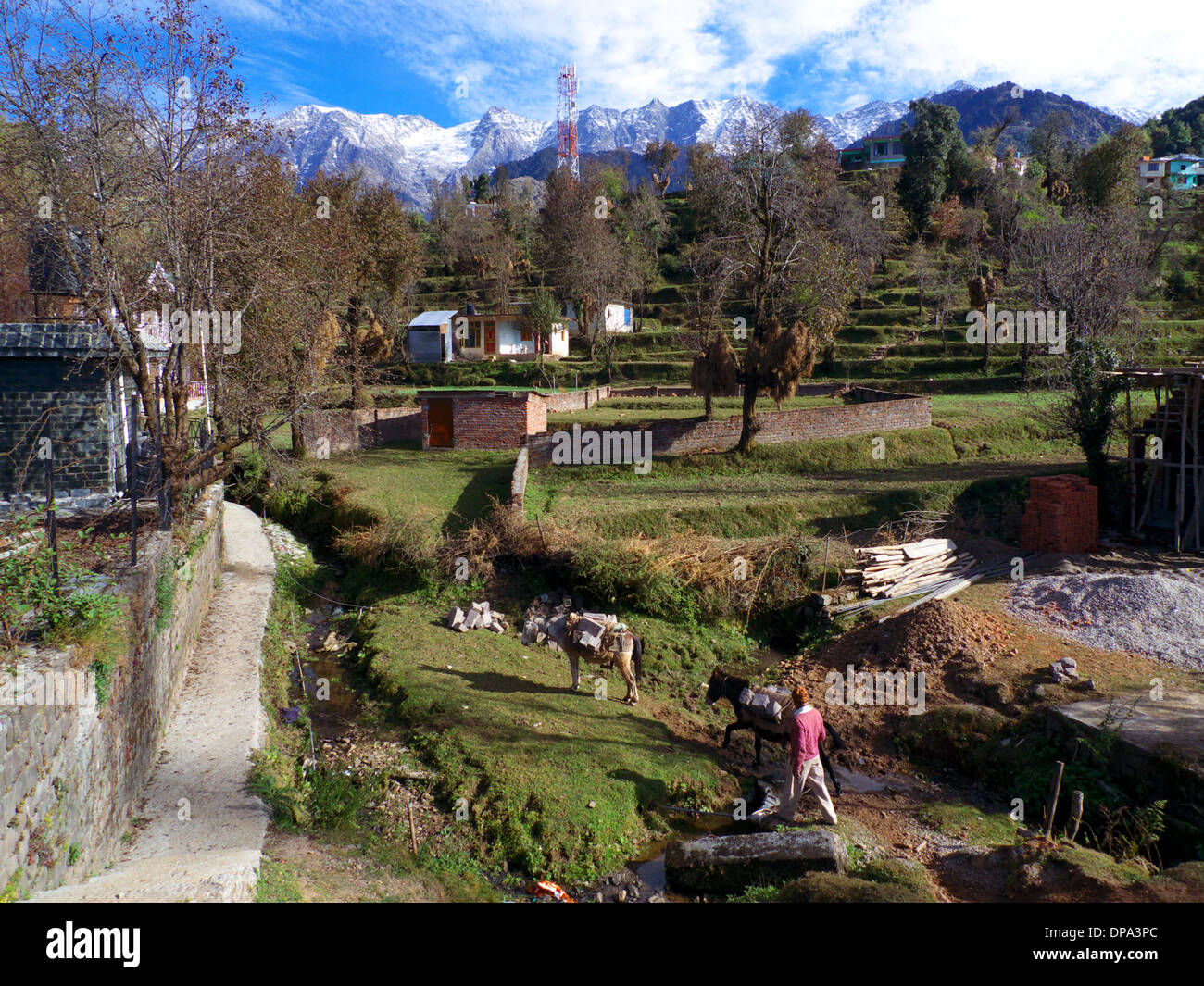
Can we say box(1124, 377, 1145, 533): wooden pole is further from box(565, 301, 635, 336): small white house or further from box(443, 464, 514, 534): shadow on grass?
box(565, 301, 635, 336): small white house

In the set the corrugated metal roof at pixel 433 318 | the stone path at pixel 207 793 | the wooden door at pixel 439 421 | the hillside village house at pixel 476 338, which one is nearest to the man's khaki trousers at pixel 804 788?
the stone path at pixel 207 793

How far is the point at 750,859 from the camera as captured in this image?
733cm

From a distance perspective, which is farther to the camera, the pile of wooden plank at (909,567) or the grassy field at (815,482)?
the grassy field at (815,482)

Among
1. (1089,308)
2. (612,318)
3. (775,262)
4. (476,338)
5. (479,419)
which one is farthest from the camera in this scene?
(476,338)

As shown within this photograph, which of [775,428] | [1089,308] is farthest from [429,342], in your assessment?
[1089,308]

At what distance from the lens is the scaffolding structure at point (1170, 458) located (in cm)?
1441

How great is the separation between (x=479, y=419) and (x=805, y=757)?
1727 cm

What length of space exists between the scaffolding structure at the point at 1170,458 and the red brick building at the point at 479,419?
15.1 metres

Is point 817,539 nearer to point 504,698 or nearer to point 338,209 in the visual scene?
point 504,698

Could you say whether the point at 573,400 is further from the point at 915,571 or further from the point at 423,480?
the point at 915,571

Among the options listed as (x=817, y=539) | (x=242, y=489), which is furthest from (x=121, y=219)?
(x=817, y=539)

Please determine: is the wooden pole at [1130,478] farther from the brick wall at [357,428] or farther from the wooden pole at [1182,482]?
the brick wall at [357,428]
